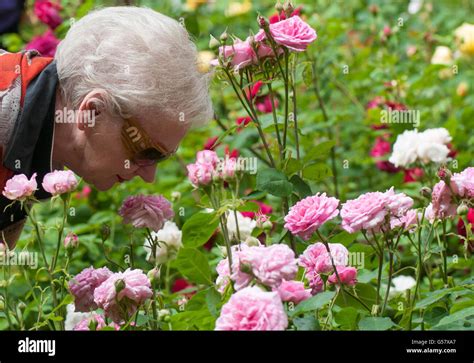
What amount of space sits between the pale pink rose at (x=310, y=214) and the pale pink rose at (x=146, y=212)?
27 cm

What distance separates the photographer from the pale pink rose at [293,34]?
61.7 inches

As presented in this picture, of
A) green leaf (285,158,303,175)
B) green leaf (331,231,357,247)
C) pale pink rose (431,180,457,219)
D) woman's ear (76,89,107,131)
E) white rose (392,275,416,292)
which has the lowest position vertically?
white rose (392,275,416,292)

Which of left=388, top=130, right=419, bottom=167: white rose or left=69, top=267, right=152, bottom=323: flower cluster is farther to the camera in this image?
left=388, top=130, right=419, bottom=167: white rose

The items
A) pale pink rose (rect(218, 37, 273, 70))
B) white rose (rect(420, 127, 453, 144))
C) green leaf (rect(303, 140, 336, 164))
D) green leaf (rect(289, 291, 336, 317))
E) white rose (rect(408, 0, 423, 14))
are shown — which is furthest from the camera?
white rose (rect(408, 0, 423, 14))

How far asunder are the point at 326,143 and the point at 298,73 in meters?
0.17

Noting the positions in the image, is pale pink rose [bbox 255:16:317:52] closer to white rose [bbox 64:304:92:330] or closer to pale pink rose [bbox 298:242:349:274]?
pale pink rose [bbox 298:242:349:274]

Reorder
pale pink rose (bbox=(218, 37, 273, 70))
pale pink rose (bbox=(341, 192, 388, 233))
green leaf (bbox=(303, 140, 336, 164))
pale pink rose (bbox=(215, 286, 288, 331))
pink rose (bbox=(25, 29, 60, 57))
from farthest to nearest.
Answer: pink rose (bbox=(25, 29, 60, 57)) < green leaf (bbox=(303, 140, 336, 164)) < pale pink rose (bbox=(218, 37, 273, 70)) < pale pink rose (bbox=(341, 192, 388, 233)) < pale pink rose (bbox=(215, 286, 288, 331))

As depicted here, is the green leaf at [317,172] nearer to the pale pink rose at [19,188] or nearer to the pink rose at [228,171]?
the pink rose at [228,171]

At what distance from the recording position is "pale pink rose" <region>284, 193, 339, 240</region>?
139 centimetres

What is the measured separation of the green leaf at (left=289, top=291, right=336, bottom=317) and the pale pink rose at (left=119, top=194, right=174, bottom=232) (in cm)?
38

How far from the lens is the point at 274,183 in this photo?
162cm

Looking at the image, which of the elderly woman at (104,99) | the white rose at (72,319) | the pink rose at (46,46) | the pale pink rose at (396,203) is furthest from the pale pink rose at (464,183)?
the pink rose at (46,46)

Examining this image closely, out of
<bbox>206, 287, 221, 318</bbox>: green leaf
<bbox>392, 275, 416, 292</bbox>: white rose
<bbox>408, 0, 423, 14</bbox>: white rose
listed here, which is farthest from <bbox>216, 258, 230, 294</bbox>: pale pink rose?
<bbox>408, 0, 423, 14</bbox>: white rose
